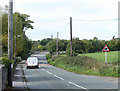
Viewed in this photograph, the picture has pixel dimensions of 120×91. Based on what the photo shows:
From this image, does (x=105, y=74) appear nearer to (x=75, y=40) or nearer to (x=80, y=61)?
(x=80, y=61)

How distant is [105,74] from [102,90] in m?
10.8

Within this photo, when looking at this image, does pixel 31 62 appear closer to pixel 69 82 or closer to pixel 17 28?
pixel 17 28

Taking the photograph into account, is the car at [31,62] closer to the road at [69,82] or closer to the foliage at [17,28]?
the foliage at [17,28]

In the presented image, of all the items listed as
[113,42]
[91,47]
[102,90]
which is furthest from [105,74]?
[91,47]

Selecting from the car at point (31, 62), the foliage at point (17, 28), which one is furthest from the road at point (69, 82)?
the car at point (31, 62)

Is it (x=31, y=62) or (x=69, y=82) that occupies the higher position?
(x=31, y=62)

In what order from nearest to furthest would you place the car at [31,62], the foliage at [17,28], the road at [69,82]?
the road at [69,82] → the foliage at [17,28] → the car at [31,62]

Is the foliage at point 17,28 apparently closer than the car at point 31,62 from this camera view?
Yes

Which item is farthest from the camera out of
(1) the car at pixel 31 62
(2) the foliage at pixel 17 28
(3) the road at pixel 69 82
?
(1) the car at pixel 31 62

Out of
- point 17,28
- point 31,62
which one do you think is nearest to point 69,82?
point 31,62

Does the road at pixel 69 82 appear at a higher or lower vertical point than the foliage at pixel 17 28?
lower

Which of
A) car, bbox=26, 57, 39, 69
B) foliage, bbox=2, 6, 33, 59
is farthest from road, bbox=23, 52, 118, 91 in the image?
car, bbox=26, 57, 39, 69

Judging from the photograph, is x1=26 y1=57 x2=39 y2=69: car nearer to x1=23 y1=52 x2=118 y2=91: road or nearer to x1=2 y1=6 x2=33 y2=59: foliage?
x1=2 y1=6 x2=33 y2=59: foliage

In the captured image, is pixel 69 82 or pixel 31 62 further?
pixel 31 62
